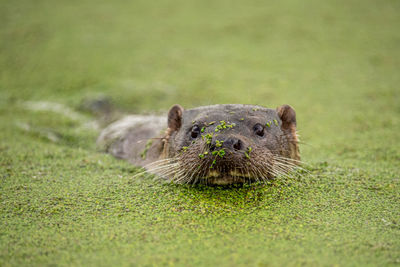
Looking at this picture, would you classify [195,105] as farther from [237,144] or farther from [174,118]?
[237,144]

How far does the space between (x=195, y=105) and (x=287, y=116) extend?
2.84 meters

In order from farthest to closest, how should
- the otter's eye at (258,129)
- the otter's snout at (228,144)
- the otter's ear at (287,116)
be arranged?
the otter's ear at (287,116)
the otter's eye at (258,129)
the otter's snout at (228,144)

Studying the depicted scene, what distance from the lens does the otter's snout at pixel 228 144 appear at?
3.03 m

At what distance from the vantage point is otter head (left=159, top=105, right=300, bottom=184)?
311cm

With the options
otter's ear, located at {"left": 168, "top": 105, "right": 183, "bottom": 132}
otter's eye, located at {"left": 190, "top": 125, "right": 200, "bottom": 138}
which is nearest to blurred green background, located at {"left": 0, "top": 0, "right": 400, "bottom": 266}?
otter's eye, located at {"left": 190, "top": 125, "right": 200, "bottom": 138}

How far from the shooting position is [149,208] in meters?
3.09

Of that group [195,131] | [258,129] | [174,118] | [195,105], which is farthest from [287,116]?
[195,105]

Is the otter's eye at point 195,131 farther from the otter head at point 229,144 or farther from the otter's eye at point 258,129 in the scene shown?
the otter's eye at point 258,129

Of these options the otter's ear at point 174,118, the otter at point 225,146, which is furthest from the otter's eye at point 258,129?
the otter's ear at point 174,118

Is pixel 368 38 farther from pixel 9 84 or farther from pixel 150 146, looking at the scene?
pixel 9 84

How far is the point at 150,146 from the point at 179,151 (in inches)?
37.9

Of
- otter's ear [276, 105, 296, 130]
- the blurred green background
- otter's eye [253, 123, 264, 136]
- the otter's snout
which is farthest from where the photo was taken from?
otter's ear [276, 105, 296, 130]

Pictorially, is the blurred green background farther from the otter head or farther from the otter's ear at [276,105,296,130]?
the otter's ear at [276,105,296,130]

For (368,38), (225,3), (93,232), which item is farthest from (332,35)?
(93,232)
